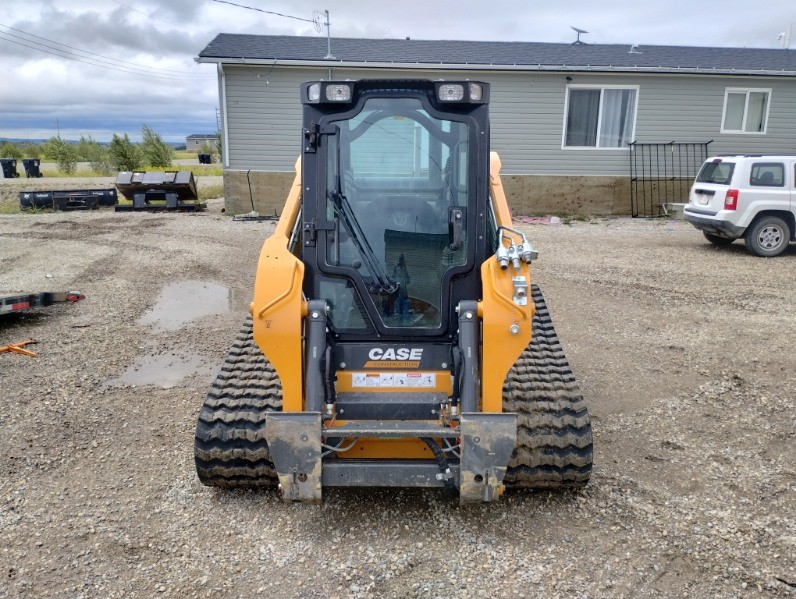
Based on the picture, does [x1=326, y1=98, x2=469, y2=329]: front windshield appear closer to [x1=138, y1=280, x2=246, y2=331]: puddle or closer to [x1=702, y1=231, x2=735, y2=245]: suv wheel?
[x1=138, y1=280, x2=246, y2=331]: puddle

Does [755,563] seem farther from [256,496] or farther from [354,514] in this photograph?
[256,496]

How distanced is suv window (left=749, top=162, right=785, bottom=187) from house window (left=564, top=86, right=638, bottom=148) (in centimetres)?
608

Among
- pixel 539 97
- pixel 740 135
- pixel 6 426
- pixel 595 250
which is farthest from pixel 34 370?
pixel 740 135

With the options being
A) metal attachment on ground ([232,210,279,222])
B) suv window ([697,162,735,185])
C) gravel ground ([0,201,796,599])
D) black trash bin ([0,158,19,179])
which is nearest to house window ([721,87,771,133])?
suv window ([697,162,735,185])

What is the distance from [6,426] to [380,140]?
11.6 feet

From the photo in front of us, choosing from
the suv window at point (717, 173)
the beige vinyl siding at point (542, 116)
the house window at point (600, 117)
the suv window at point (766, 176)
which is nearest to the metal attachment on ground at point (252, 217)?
the beige vinyl siding at point (542, 116)

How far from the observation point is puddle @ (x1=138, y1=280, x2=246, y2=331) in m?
7.82

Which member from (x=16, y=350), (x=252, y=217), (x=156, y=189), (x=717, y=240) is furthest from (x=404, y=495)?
(x=156, y=189)

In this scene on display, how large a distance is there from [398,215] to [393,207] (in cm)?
6

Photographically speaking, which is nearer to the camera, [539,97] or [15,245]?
[15,245]

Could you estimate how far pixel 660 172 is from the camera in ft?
57.3

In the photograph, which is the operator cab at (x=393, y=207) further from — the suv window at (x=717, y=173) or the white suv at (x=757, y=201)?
the suv window at (x=717, y=173)

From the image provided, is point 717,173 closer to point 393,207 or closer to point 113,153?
point 393,207

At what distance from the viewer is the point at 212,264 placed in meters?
11.1
